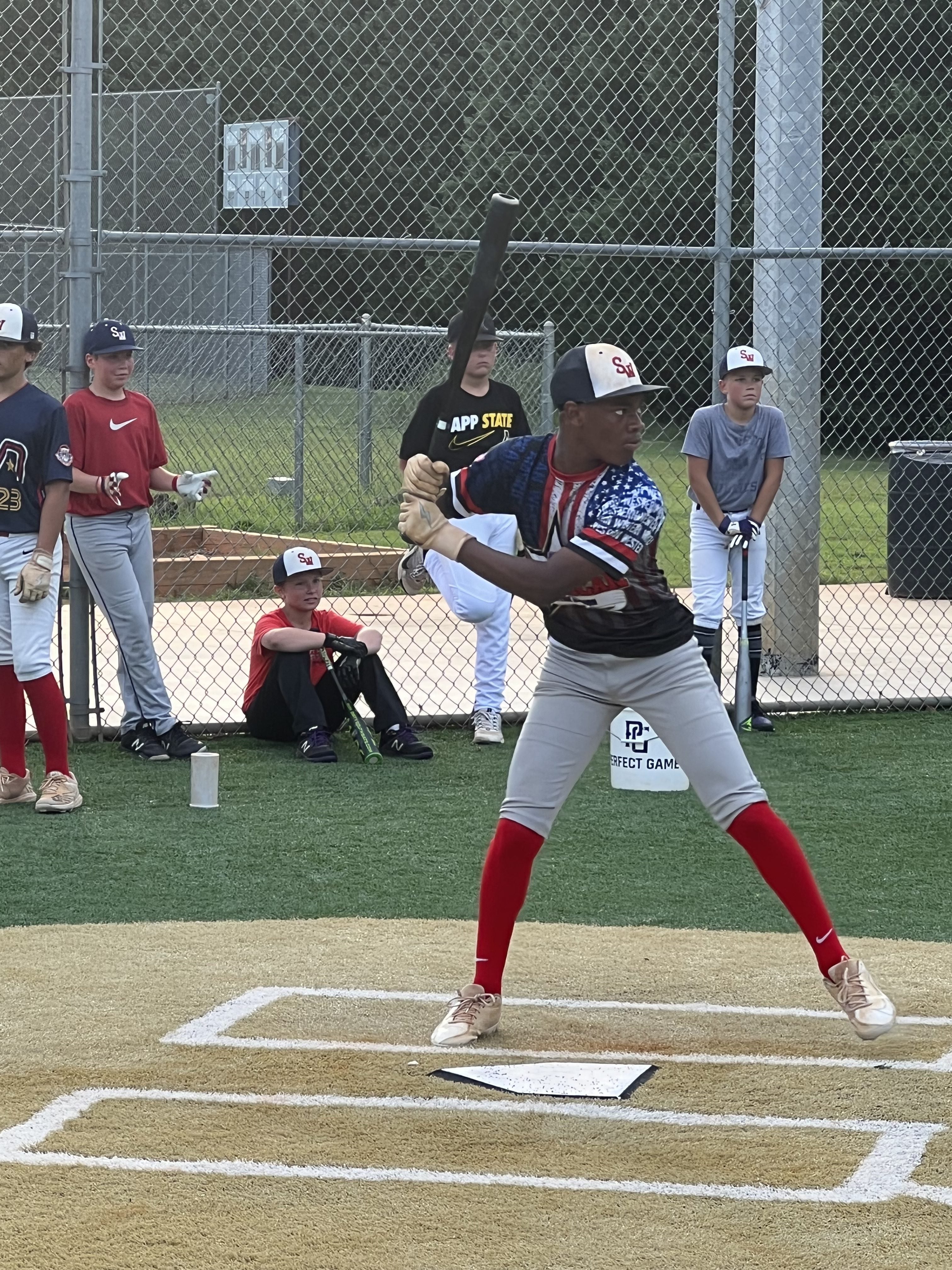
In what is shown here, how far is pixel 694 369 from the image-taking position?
2298 cm

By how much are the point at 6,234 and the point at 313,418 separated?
23.2 feet

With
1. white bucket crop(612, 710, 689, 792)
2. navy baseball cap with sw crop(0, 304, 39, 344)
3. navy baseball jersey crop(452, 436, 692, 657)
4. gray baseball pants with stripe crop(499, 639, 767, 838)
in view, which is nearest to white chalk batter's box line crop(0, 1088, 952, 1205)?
gray baseball pants with stripe crop(499, 639, 767, 838)

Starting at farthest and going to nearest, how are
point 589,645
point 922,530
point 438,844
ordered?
1. point 922,530
2. point 438,844
3. point 589,645

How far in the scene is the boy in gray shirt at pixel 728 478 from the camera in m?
8.23

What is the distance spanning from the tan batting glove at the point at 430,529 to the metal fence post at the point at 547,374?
809cm

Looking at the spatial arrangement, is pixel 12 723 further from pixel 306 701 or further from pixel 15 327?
pixel 15 327

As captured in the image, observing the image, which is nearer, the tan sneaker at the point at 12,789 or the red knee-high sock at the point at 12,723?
the red knee-high sock at the point at 12,723

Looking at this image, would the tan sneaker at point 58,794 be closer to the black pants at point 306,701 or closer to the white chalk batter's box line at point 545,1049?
the black pants at point 306,701

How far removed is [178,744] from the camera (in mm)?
7930

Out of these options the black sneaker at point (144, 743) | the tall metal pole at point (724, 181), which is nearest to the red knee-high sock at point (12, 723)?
the black sneaker at point (144, 743)

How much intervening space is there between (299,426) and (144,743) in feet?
20.9

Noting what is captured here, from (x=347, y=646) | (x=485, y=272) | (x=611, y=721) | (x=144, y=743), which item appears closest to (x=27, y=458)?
(x=144, y=743)

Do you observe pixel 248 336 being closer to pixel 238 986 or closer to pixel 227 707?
pixel 227 707

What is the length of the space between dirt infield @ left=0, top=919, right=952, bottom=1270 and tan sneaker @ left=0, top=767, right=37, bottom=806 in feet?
5.81
